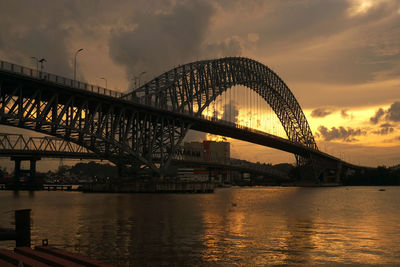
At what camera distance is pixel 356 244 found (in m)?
20.7

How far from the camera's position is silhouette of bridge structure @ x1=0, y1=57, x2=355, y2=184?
52.5m

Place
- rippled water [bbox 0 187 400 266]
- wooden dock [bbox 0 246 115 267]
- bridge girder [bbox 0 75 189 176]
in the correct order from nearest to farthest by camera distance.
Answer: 1. wooden dock [bbox 0 246 115 267]
2. rippled water [bbox 0 187 400 266]
3. bridge girder [bbox 0 75 189 176]

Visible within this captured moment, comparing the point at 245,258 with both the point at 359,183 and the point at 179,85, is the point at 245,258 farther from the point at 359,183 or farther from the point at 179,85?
the point at 359,183

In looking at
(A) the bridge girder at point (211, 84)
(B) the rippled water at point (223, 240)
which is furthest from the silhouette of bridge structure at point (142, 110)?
(B) the rippled water at point (223, 240)

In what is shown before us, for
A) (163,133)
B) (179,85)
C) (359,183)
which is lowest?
(359,183)

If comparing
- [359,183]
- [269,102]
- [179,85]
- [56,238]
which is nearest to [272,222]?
[56,238]

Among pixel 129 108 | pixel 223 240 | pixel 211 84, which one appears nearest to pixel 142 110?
pixel 129 108

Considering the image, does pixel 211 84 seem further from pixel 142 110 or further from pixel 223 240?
pixel 223 240

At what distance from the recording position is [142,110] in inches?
2847

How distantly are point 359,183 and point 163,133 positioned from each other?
117 metres

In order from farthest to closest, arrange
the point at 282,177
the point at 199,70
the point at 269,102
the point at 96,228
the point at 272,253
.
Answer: the point at 282,177 < the point at 269,102 < the point at 199,70 < the point at 96,228 < the point at 272,253

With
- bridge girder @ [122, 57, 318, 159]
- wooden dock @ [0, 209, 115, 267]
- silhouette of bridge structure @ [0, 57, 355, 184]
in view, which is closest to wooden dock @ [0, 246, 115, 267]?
wooden dock @ [0, 209, 115, 267]

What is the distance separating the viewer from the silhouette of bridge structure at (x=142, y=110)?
52531mm

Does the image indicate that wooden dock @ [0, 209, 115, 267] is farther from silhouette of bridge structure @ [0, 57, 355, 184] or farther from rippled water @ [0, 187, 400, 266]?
silhouette of bridge structure @ [0, 57, 355, 184]
